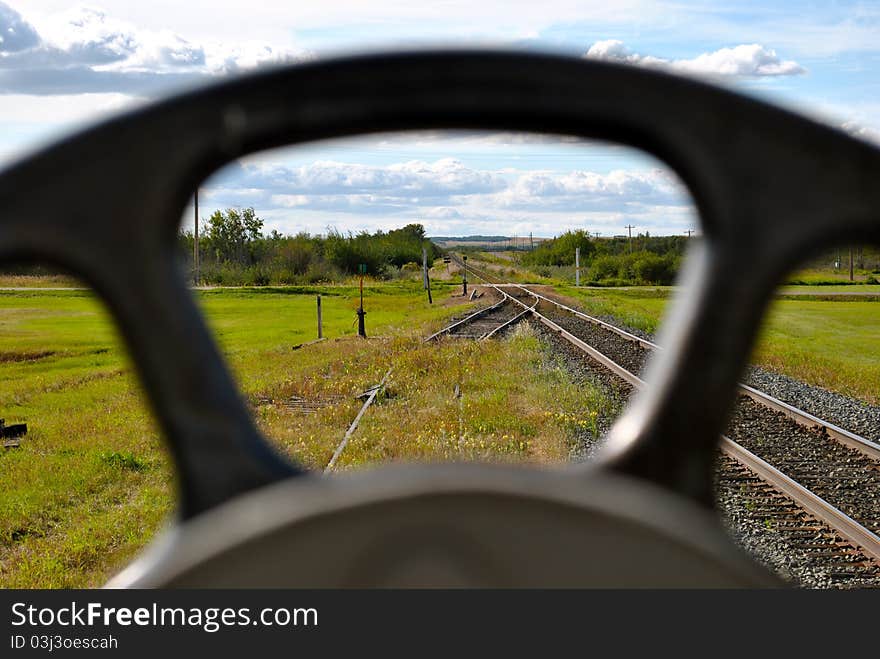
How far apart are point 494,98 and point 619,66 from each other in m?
0.10

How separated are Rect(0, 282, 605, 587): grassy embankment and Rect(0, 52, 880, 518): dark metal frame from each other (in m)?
0.08

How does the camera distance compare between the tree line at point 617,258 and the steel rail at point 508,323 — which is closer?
the steel rail at point 508,323

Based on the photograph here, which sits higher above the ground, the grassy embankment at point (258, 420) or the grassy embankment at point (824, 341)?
the grassy embankment at point (258, 420)

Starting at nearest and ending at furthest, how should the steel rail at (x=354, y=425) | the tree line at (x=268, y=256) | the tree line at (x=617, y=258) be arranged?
the steel rail at (x=354, y=425) → the tree line at (x=268, y=256) → the tree line at (x=617, y=258)

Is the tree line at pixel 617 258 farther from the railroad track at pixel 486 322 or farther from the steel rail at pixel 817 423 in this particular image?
the steel rail at pixel 817 423

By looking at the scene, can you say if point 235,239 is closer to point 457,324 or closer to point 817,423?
point 457,324

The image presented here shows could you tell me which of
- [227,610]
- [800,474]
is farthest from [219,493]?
[800,474]

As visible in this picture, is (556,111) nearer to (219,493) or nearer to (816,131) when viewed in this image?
(816,131)

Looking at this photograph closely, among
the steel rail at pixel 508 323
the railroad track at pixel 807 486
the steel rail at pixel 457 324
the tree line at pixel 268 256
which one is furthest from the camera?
the tree line at pixel 268 256

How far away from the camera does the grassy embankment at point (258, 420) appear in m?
6.50

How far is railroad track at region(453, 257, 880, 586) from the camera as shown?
19.5ft

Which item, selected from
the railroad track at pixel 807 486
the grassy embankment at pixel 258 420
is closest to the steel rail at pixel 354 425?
the grassy embankment at pixel 258 420

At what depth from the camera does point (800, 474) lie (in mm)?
8031

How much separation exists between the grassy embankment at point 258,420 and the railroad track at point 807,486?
1.61 meters
